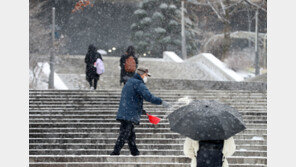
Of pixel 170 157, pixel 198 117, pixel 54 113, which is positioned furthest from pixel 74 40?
pixel 198 117

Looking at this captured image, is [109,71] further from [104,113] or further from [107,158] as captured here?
[107,158]

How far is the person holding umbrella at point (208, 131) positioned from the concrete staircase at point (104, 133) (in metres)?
2.17

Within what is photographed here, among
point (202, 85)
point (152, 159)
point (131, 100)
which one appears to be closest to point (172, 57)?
point (202, 85)

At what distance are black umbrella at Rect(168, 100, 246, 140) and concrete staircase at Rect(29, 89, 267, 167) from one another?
209 cm

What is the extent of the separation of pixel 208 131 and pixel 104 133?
5.23 metres

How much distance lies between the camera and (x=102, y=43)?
41.5 m

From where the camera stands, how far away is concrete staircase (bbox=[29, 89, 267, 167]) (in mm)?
7520

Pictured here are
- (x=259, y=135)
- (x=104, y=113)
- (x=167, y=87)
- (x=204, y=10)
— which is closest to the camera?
(x=259, y=135)

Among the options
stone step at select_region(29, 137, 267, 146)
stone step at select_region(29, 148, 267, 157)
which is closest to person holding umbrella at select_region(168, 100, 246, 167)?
stone step at select_region(29, 148, 267, 157)

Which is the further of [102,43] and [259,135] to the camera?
[102,43]

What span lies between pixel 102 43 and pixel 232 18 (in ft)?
35.1

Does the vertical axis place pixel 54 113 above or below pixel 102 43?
below

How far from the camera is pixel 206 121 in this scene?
13.8 ft

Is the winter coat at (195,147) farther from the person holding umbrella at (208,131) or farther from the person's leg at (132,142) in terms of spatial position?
the person's leg at (132,142)
